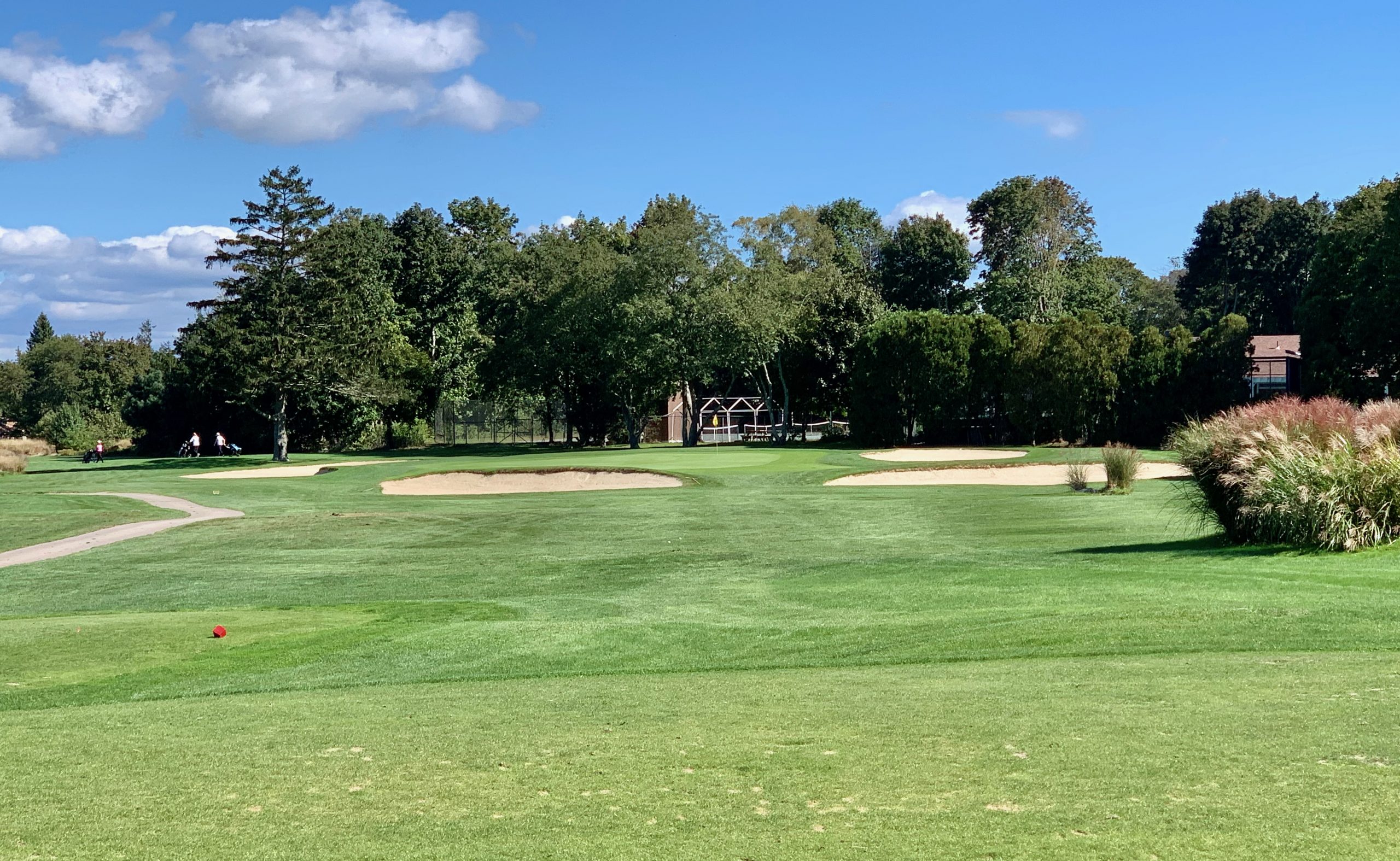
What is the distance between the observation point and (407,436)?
225 ft

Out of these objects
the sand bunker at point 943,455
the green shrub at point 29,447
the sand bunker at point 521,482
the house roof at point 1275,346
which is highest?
the house roof at point 1275,346

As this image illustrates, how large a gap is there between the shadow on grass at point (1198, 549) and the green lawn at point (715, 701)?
133mm

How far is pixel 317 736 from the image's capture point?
6.72 meters

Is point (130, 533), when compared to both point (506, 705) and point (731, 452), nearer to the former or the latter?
point (506, 705)

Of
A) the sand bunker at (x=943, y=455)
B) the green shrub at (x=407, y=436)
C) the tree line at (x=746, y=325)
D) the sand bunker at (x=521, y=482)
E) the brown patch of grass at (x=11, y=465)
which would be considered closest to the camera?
the sand bunker at (x=521, y=482)

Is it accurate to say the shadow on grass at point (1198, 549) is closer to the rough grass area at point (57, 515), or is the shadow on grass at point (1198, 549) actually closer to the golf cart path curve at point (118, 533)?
the golf cart path curve at point (118, 533)

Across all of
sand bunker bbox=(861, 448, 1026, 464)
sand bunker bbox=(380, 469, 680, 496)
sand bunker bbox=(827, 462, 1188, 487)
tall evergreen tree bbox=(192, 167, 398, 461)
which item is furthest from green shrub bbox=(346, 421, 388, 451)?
sand bunker bbox=(827, 462, 1188, 487)

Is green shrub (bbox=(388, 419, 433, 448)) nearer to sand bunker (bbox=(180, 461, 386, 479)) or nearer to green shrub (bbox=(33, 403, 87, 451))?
sand bunker (bbox=(180, 461, 386, 479))

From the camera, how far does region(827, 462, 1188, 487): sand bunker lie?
3428 centimetres

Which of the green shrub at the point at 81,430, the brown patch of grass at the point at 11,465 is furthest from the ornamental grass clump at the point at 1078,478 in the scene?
the green shrub at the point at 81,430

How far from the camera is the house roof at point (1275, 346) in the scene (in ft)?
228

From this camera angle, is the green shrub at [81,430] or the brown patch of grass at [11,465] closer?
the brown patch of grass at [11,465]

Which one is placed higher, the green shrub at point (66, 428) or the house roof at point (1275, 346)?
the house roof at point (1275, 346)

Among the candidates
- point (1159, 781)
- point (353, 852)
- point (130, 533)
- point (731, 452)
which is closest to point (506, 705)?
point (353, 852)
